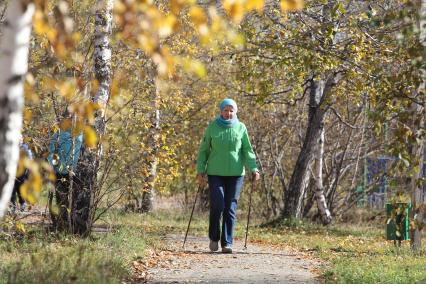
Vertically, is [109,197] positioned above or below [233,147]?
below

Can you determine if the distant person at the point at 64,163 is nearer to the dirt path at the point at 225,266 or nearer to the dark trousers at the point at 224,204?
the dirt path at the point at 225,266

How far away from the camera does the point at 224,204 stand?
507 inches

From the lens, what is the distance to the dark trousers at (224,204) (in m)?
12.8

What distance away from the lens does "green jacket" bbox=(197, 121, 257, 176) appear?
1283cm

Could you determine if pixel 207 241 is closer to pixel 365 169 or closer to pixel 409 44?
pixel 409 44

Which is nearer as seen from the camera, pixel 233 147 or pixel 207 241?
pixel 233 147

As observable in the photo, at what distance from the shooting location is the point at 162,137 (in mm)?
16453

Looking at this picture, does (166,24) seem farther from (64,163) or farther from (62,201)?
(62,201)

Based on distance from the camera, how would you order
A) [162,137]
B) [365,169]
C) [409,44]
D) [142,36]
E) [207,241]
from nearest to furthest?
[142,36], [409,44], [207,241], [162,137], [365,169]

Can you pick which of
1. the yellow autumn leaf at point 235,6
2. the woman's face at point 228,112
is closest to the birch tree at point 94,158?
the woman's face at point 228,112

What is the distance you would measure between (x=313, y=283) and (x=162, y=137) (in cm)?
714

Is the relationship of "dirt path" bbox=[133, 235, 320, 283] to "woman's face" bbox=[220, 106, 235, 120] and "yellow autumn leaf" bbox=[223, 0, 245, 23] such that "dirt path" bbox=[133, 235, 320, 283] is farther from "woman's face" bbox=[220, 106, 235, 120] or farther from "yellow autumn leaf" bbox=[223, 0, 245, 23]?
"yellow autumn leaf" bbox=[223, 0, 245, 23]

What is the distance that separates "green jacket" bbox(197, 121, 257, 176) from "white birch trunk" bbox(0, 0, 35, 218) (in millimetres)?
8006

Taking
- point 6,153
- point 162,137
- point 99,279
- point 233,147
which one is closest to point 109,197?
point 233,147
